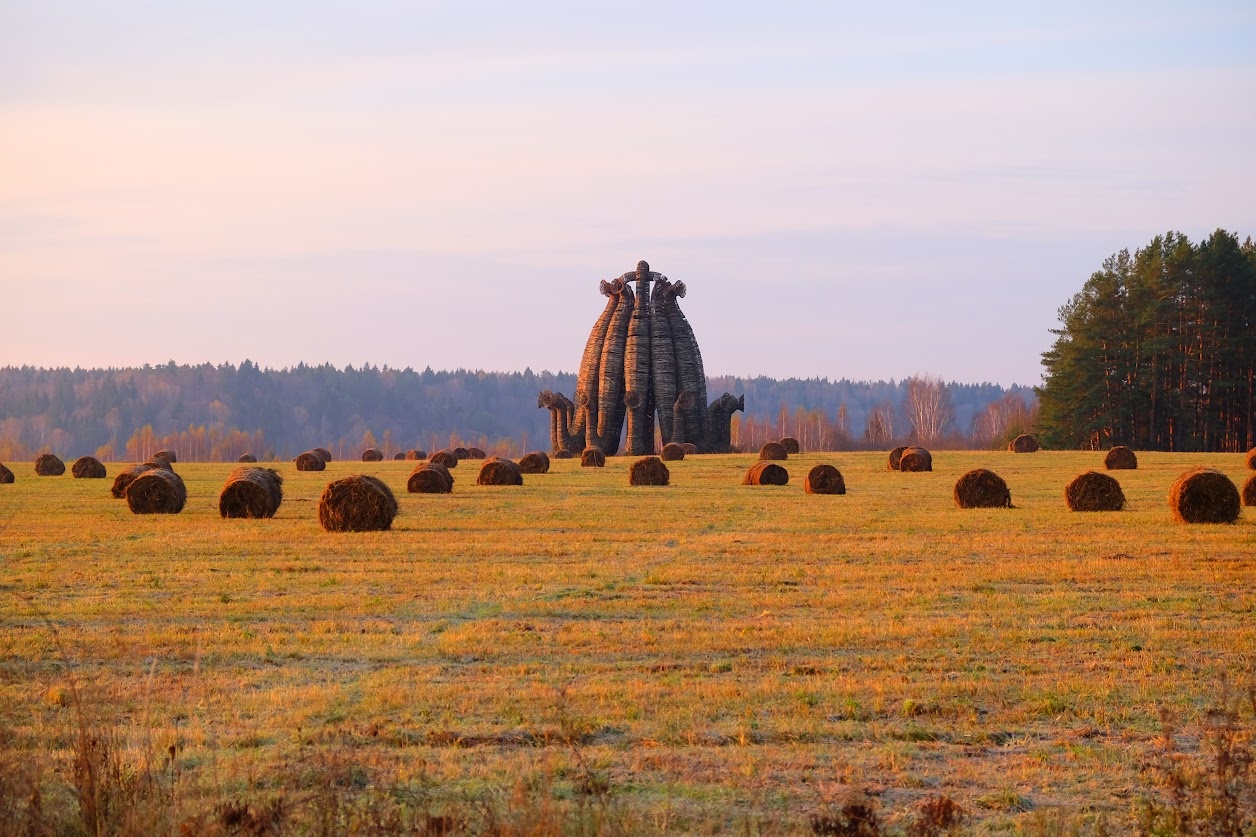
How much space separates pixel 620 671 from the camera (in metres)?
10.1

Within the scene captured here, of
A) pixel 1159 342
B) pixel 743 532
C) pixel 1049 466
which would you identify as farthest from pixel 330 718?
pixel 1159 342

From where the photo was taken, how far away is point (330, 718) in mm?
8430

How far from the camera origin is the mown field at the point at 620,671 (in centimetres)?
667

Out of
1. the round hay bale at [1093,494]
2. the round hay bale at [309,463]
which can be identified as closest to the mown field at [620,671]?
the round hay bale at [1093,494]

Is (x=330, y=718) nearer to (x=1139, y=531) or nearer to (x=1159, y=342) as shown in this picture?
(x=1139, y=531)

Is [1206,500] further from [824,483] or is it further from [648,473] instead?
[648,473]

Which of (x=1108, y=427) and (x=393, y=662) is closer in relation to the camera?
(x=393, y=662)

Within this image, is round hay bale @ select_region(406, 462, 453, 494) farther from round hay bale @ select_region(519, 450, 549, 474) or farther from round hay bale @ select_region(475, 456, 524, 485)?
round hay bale @ select_region(519, 450, 549, 474)

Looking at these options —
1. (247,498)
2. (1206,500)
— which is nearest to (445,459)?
(247,498)

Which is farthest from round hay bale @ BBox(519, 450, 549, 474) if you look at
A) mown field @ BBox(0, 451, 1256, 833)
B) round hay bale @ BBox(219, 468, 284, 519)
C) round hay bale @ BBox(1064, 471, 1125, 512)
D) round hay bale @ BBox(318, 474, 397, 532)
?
mown field @ BBox(0, 451, 1256, 833)

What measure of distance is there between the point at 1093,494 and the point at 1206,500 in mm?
3198

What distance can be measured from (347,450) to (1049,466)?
405 feet

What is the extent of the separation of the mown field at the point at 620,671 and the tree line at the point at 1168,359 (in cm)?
4805

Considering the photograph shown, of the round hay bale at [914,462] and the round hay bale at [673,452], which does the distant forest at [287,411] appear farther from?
the round hay bale at [914,462]
